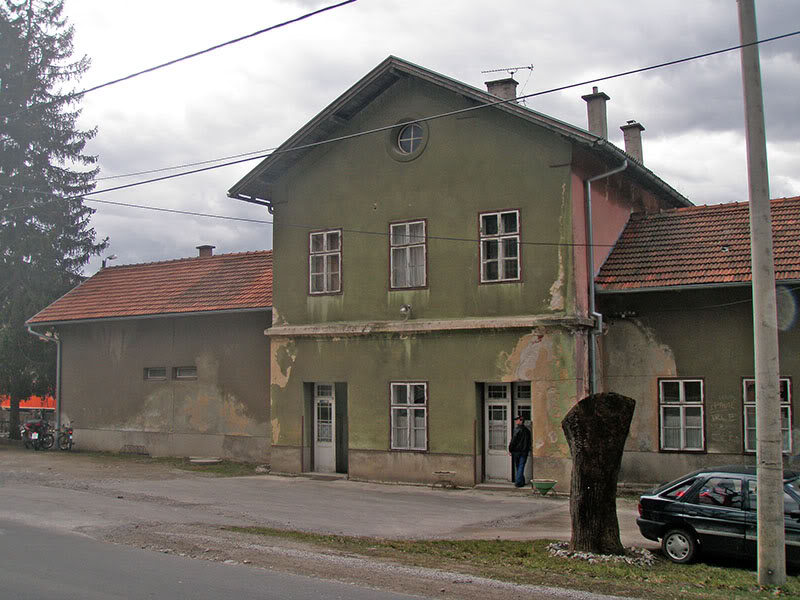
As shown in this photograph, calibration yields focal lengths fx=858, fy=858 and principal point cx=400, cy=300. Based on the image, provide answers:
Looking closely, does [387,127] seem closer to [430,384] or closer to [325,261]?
[325,261]

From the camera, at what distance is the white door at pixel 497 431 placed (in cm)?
1848

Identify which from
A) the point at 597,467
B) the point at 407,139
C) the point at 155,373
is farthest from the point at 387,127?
the point at 155,373

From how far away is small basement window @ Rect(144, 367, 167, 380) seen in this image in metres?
25.4

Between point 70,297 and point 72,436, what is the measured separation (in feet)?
15.5

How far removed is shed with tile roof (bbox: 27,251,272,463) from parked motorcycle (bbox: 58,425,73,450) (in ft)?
0.90

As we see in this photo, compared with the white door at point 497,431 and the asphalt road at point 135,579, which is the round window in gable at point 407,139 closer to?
the white door at point 497,431

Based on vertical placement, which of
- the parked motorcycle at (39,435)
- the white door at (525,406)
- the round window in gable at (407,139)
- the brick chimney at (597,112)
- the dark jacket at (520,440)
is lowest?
the parked motorcycle at (39,435)

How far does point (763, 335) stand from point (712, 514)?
2.93 metres

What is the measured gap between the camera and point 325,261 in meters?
20.8

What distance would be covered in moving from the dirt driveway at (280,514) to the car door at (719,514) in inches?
58.8

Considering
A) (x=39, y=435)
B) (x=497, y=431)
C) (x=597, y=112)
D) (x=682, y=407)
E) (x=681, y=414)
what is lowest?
(x=39, y=435)

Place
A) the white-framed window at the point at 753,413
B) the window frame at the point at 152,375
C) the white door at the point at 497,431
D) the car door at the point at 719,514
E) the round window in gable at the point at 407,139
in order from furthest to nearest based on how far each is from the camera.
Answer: the window frame at the point at 152,375 < the round window in gable at the point at 407,139 < the white door at the point at 497,431 < the white-framed window at the point at 753,413 < the car door at the point at 719,514

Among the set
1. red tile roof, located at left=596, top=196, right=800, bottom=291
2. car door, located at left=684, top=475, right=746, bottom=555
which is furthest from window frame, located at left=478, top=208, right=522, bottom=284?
car door, located at left=684, top=475, right=746, bottom=555

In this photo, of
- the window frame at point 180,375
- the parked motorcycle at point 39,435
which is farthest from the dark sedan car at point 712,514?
the parked motorcycle at point 39,435
